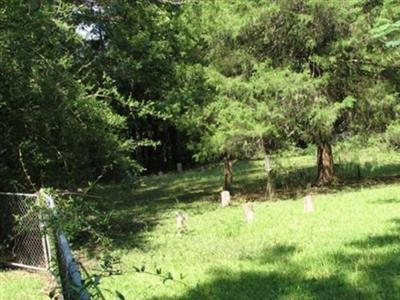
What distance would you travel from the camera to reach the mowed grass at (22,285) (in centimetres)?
889

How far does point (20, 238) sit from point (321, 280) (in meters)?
5.71

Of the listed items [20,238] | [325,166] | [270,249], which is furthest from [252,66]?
[20,238]

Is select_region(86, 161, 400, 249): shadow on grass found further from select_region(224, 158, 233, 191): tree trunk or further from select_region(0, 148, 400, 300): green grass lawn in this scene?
select_region(224, 158, 233, 191): tree trunk

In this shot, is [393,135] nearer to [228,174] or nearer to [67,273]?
[228,174]

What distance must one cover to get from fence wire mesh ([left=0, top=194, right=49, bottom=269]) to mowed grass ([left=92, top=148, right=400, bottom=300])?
1.26 m

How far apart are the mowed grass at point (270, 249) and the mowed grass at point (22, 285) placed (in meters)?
1.03

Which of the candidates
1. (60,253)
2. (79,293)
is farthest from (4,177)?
(79,293)

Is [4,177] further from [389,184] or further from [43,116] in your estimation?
[389,184]

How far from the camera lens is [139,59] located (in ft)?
68.3

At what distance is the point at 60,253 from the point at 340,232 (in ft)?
22.2

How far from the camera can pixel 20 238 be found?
11.2 m

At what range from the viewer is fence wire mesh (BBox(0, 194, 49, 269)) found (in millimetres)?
9966

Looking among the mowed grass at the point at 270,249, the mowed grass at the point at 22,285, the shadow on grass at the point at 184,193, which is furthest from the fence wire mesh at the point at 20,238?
the shadow on grass at the point at 184,193

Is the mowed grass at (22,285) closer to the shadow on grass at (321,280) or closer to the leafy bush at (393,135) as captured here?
the shadow on grass at (321,280)
